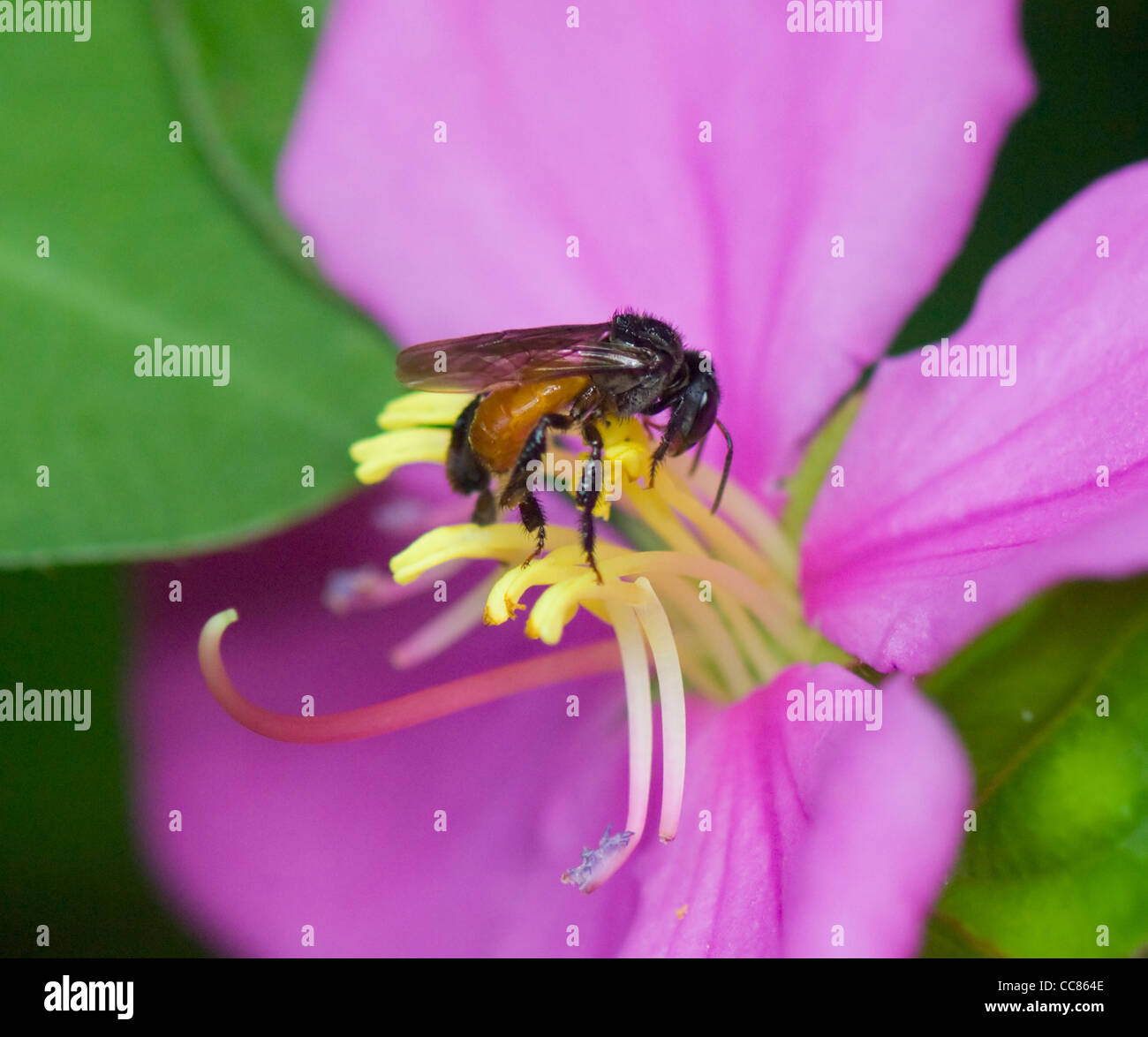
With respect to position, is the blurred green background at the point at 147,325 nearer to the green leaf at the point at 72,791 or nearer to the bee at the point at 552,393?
the green leaf at the point at 72,791

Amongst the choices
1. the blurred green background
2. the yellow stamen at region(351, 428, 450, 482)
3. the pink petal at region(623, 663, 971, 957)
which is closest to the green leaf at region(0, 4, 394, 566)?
the blurred green background

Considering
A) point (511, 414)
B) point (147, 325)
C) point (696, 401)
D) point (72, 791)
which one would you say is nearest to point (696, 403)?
point (696, 401)

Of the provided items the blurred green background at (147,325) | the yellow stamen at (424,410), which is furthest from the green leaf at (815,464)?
the yellow stamen at (424,410)

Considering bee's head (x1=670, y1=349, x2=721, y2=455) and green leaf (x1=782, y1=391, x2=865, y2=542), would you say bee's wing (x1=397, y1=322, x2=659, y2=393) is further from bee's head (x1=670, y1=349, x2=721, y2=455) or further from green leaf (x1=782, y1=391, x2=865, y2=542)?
green leaf (x1=782, y1=391, x2=865, y2=542)

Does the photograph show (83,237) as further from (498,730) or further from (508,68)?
(498,730)

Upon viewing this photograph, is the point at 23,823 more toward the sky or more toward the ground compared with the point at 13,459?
more toward the ground

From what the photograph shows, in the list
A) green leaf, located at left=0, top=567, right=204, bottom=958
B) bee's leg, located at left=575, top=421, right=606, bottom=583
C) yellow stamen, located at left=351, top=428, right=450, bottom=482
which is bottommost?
green leaf, located at left=0, top=567, right=204, bottom=958

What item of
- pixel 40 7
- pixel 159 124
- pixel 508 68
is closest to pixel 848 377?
pixel 508 68
